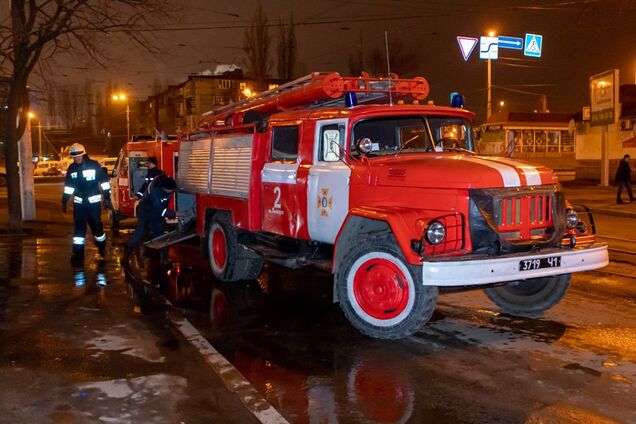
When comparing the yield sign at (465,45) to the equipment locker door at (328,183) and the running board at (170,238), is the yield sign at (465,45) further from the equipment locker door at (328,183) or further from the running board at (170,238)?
the equipment locker door at (328,183)

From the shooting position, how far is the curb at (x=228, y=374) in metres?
4.42

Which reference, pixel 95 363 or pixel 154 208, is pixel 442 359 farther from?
pixel 154 208

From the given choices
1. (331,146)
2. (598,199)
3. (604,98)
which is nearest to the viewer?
(331,146)

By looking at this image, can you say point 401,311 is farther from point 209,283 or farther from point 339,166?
point 209,283

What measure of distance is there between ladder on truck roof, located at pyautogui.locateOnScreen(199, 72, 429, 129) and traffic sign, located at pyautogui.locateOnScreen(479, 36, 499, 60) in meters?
27.1

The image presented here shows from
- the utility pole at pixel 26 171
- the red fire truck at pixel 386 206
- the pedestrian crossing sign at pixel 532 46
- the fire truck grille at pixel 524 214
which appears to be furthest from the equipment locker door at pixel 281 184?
the pedestrian crossing sign at pixel 532 46

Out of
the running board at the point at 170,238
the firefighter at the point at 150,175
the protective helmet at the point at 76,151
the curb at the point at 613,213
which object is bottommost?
the curb at the point at 613,213

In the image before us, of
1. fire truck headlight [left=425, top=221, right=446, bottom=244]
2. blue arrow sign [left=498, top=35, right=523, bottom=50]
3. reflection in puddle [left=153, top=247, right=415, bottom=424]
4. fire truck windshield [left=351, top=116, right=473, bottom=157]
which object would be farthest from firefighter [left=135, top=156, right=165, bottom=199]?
blue arrow sign [left=498, top=35, right=523, bottom=50]

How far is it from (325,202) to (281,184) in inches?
35.5

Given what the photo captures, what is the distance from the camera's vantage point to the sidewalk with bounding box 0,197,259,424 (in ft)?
14.6

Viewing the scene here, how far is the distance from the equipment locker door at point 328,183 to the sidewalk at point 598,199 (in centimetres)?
1508

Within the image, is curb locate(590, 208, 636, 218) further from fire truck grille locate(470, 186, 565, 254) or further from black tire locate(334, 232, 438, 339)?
black tire locate(334, 232, 438, 339)

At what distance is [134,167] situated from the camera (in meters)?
14.8

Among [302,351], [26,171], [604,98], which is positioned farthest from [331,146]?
[604,98]
